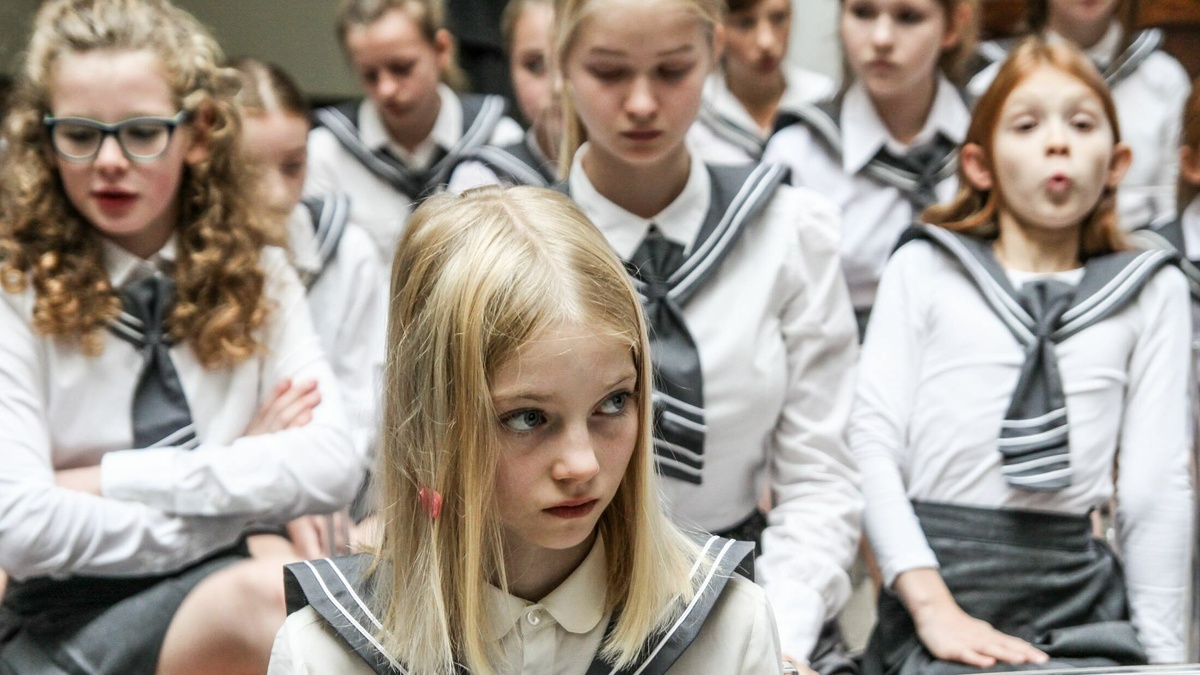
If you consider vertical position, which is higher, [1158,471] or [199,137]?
[199,137]

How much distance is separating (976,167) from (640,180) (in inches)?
18.8

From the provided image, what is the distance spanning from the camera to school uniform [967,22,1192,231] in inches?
92.4

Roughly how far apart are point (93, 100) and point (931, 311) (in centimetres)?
101

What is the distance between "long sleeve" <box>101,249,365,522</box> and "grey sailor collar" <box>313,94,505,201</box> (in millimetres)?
1131

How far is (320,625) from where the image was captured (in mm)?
995

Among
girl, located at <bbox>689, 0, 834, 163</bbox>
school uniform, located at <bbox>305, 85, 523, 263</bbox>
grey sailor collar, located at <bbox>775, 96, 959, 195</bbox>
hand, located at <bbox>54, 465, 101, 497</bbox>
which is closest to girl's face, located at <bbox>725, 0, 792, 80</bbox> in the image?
girl, located at <bbox>689, 0, 834, 163</bbox>

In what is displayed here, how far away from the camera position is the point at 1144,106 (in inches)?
97.2

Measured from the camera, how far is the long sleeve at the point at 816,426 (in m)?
1.53

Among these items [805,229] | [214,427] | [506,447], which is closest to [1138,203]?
[805,229]

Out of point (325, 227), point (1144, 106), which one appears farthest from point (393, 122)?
point (1144, 106)

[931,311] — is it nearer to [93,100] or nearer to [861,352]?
[861,352]

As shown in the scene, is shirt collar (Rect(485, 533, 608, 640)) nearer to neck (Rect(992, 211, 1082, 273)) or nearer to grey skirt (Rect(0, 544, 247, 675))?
grey skirt (Rect(0, 544, 247, 675))

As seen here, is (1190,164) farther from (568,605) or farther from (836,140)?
(568,605)

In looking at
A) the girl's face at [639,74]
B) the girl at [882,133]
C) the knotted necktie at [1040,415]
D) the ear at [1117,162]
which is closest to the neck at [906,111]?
the girl at [882,133]
